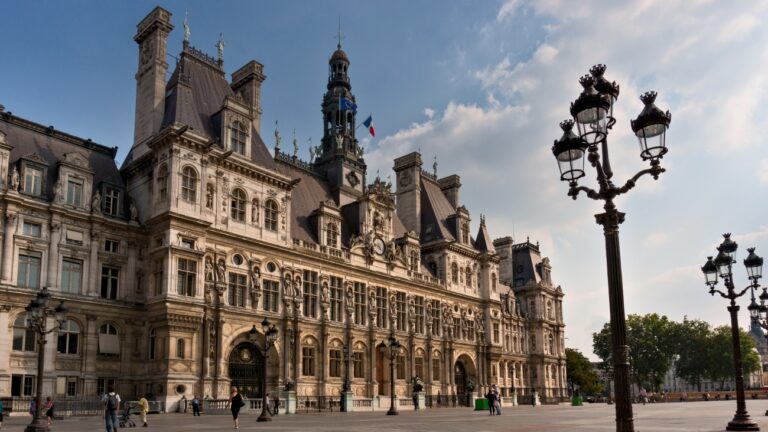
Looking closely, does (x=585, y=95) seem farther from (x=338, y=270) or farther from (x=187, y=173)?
(x=338, y=270)

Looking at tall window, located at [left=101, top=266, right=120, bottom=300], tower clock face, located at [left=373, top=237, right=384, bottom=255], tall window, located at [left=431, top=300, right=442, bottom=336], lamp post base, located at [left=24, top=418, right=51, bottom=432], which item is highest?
tower clock face, located at [left=373, top=237, right=384, bottom=255]

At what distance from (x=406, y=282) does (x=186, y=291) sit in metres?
24.0

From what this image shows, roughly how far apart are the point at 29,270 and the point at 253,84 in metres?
24.4

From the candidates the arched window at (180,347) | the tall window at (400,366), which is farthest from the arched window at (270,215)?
the tall window at (400,366)

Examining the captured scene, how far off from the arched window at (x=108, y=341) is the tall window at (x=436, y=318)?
101ft

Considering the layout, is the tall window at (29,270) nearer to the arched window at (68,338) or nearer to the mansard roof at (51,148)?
the arched window at (68,338)

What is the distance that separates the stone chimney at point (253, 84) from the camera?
54250 mm

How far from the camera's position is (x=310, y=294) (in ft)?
163

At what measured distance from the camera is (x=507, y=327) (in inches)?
3100

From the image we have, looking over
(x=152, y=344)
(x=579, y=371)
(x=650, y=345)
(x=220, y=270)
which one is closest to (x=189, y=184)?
(x=220, y=270)

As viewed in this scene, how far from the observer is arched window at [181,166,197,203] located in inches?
1639

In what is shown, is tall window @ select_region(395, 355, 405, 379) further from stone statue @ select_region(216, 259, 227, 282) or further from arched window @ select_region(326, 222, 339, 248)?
stone statue @ select_region(216, 259, 227, 282)

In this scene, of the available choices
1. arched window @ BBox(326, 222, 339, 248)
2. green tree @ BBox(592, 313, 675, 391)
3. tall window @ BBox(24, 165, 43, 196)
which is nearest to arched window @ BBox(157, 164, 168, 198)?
tall window @ BBox(24, 165, 43, 196)

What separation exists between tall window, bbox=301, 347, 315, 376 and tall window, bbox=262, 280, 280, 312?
4.04 m
